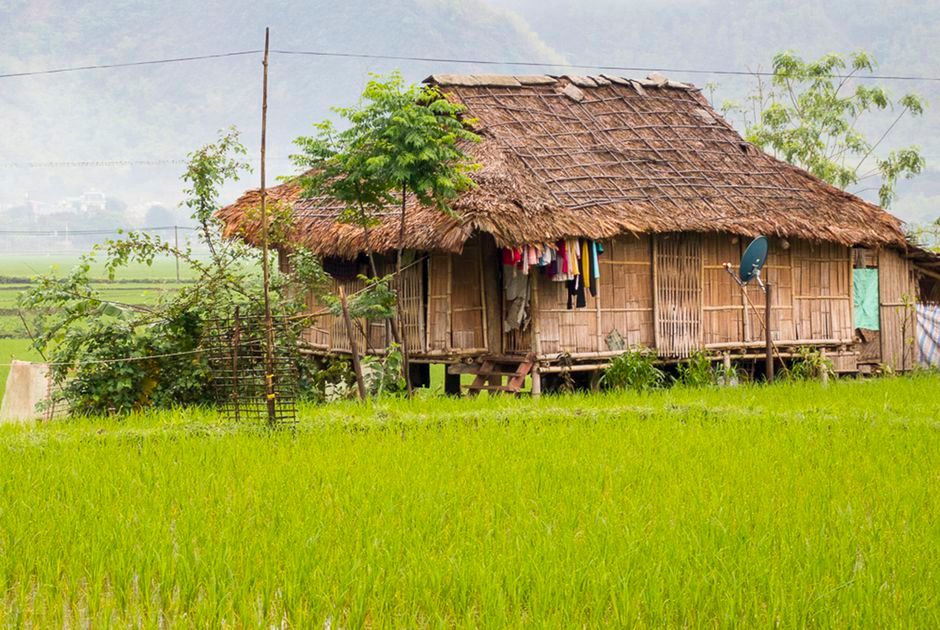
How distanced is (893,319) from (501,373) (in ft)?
22.7

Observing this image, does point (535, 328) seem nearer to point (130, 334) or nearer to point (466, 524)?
point (130, 334)

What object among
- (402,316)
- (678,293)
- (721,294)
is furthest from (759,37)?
(402,316)

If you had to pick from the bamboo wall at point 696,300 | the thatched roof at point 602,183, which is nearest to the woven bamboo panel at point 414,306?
the thatched roof at point 602,183

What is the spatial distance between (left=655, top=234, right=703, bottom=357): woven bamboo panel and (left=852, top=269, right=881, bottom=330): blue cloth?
3419mm

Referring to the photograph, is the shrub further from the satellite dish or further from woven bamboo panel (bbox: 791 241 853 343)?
woven bamboo panel (bbox: 791 241 853 343)

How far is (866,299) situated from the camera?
15.9m

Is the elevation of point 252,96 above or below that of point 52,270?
above

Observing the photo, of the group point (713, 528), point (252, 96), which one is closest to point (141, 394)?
point (713, 528)

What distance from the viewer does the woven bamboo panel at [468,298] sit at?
12.3m

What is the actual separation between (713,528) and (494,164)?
7.63 meters

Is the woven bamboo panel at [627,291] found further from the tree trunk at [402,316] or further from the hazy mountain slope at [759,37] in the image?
the hazy mountain slope at [759,37]

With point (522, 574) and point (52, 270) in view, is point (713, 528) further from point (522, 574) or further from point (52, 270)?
point (52, 270)

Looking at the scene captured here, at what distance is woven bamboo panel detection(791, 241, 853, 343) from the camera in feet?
47.8

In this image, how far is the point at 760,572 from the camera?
4.45 meters
